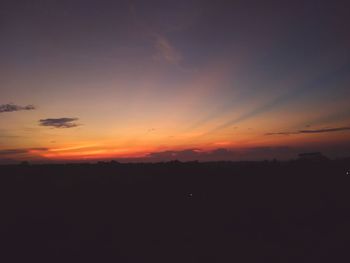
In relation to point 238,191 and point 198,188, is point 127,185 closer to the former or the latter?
point 198,188

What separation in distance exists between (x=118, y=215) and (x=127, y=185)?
50.7 ft

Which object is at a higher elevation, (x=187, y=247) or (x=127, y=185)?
(x=127, y=185)

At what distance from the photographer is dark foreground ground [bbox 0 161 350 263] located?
68.6ft

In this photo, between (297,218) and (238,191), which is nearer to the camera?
(297,218)

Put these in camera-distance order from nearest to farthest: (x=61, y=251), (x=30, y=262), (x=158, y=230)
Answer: (x=30, y=262) < (x=61, y=251) < (x=158, y=230)

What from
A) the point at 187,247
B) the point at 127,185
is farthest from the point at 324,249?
the point at 127,185

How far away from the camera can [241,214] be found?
100 ft

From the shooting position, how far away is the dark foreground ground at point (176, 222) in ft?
68.6

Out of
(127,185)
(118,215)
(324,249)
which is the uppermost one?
(127,185)

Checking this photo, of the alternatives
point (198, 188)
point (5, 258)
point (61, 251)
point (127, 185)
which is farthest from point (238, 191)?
point (5, 258)

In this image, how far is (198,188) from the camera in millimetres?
42844

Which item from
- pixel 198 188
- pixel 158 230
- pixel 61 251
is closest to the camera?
pixel 61 251

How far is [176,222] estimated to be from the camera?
93.7 ft

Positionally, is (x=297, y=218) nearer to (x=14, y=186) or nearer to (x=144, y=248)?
(x=144, y=248)
